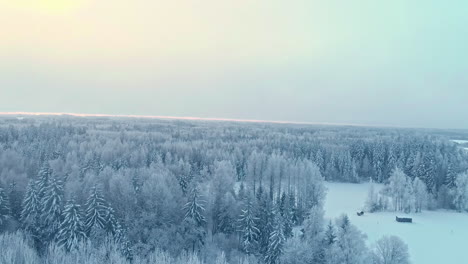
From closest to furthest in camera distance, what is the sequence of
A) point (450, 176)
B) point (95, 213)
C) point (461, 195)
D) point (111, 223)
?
point (95, 213)
point (111, 223)
point (461, 195)
point (450, 176)

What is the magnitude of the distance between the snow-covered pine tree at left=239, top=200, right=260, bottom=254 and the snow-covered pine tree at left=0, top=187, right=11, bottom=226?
69.6ft

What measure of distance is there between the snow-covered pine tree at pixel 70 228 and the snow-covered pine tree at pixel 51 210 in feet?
4.81

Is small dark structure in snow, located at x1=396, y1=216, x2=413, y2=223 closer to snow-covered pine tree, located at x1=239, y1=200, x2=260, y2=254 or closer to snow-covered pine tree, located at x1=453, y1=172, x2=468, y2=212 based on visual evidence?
snow-covered pine tree, located at x1=453, y1=172, x2=468, y2=212

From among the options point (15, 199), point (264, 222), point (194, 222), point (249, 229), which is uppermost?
point (15, 199)

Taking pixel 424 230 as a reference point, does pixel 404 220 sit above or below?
above

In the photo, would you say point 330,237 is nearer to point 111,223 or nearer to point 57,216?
point 111,223

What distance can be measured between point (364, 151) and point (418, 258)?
65.2 metres

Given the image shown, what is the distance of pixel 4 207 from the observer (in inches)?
1236

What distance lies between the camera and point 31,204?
3145 centimetres

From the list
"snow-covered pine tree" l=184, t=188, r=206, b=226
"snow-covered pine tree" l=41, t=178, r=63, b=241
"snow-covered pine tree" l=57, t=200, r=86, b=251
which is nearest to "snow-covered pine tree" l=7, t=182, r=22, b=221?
"snow-covered pine tree" l=41, t=178, r=63, b=241

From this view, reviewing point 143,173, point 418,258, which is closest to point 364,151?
point 418,258

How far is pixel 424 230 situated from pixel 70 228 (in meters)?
42.5

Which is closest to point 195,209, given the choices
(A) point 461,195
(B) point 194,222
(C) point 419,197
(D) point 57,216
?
(B) point 194,222

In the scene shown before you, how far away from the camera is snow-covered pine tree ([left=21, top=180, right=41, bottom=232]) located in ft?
101
